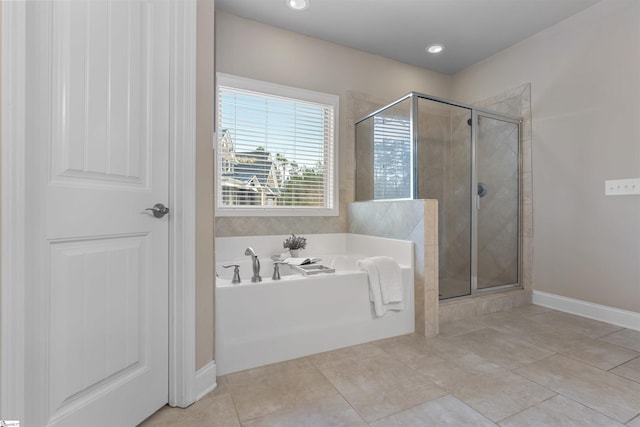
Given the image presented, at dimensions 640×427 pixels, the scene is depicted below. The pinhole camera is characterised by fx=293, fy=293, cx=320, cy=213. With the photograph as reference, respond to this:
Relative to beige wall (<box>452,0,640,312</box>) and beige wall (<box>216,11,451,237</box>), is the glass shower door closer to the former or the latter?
beige wall (<box>452,0,640,312</box>)

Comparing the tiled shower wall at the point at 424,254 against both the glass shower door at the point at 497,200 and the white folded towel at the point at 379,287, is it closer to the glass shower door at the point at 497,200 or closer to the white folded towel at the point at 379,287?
the white folded towel at the point at 379,287

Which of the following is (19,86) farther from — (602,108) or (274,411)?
(602,108)

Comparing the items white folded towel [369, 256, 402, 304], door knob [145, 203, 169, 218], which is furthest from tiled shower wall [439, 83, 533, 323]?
door knob [145, 203, 169, 218]

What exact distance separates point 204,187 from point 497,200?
9.17 ft

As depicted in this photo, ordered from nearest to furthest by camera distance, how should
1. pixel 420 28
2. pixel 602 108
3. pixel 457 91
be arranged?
pixel 602 108, pixel 420 28, pixel 457 91

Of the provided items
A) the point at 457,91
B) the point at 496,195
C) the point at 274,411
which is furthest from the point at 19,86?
the point at 457,91

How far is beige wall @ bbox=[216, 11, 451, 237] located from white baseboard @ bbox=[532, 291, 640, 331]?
202cm

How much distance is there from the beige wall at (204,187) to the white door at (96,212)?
0.16 metres

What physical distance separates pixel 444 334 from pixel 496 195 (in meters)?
1.58

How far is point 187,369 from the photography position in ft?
4.43

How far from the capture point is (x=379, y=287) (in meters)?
2.07

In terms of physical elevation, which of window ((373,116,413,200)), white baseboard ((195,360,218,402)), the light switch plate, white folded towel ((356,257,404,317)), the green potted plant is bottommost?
white baseboard ((195,360,218,402))

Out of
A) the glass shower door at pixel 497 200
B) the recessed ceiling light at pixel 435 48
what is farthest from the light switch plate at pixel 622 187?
the recessed ceiling light at pixel 435 48

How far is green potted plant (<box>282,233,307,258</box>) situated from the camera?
276cm
